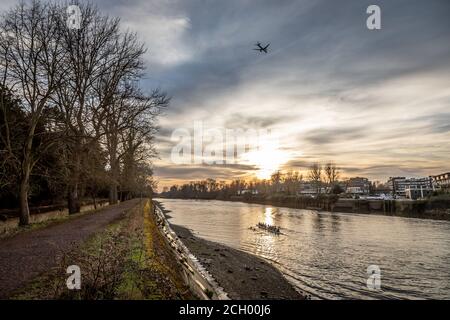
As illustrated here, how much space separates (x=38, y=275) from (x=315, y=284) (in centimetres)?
1002

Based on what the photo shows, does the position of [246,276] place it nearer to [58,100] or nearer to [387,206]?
[58,100]

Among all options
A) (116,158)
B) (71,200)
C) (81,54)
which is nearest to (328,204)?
(116,158)

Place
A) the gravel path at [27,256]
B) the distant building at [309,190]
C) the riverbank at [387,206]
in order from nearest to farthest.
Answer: the gravel path at [27,256] → the riverbank at [387,206] → the distant building at [309,190]

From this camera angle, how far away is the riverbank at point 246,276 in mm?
10875

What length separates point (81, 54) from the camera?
19.2 m

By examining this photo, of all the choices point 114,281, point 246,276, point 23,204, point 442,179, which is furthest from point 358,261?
point 442,179

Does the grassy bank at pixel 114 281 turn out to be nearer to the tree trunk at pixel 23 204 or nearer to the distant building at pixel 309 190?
the tree trunk at pixel 23 204

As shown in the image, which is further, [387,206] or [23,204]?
[387,206]

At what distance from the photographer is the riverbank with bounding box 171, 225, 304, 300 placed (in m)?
10.9

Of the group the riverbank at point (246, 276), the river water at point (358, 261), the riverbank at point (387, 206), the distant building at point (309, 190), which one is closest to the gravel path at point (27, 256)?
the riverbank at point (246, 276)

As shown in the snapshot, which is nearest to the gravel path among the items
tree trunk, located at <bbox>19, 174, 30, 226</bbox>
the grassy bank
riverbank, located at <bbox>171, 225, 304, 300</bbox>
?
the grassy bank

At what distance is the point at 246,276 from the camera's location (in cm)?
1306

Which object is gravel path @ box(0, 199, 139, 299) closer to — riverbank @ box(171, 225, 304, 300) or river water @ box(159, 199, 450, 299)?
riverbank @ box(171, 225, 304, 300)

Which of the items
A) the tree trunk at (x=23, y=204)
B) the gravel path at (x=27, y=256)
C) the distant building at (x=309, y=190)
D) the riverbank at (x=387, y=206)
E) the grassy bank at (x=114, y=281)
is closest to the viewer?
the grassy bank at (x=114, y=281)
